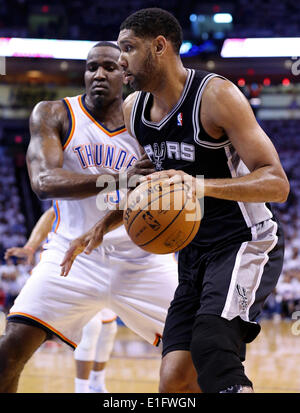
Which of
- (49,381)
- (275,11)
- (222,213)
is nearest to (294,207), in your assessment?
(275,11)

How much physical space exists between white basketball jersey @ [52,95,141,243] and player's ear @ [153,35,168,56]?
3.43ft

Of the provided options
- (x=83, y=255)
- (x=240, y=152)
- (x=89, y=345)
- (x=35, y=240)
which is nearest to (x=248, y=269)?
(x=240, y=152)

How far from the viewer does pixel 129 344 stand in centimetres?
881

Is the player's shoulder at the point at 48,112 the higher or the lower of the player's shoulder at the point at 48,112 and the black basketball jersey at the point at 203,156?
the higher

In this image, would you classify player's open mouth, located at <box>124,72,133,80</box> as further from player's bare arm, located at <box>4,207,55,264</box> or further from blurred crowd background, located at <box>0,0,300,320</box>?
blurred crowd background, located at <box>0,0,300,320</box>

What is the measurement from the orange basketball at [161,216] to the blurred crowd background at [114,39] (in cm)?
1253

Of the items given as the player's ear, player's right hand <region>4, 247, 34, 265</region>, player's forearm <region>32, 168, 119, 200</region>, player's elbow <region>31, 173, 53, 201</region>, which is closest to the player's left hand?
the player's ear

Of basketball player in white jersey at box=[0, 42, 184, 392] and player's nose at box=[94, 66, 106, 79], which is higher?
player's nose at box=[94, 66, 106, 79]

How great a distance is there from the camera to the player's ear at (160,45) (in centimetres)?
269

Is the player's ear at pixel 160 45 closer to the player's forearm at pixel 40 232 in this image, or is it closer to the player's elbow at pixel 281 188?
the player's elbow at pixel 281 188

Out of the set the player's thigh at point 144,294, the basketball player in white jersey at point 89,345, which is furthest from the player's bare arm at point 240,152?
the basketball player in white jersey at point 89,345

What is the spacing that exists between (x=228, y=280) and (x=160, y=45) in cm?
117

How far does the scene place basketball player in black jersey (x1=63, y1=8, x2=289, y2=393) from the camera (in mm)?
2309
